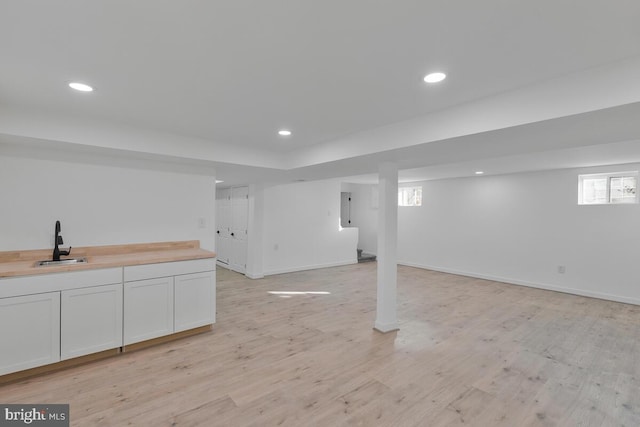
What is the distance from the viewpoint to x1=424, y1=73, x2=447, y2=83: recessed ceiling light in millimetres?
1997

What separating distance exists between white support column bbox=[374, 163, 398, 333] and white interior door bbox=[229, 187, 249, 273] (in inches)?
151

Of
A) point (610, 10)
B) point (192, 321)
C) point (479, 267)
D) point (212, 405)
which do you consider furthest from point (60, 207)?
point (479, 267)

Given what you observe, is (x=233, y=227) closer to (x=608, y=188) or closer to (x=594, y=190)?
(x=594, y=190)

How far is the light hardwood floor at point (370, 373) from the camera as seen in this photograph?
2244 mm

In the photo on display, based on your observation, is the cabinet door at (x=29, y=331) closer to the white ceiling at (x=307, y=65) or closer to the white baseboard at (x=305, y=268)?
the white ceiling at (x=307, y=65)

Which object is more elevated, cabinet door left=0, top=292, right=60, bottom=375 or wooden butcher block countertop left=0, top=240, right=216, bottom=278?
wooden butcher block countertop left=0, top=240, right=216, bottom=278

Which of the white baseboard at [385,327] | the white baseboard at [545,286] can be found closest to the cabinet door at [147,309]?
the white baseboard at [385,327]

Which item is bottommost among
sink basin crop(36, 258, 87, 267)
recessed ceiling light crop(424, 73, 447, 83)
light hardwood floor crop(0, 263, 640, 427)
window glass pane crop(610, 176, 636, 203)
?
light hardwood floor crop(0, 263, 640, 427)

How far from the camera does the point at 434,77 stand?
2031mm

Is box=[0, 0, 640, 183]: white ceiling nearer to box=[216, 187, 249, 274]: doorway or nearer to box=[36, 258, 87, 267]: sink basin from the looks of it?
box=[36, 258, 87, 267]: sink basin

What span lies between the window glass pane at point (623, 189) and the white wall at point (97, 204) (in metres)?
6.70

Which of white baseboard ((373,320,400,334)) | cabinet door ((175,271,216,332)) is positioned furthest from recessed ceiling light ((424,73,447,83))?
cabinet door ((175,271,216,332))

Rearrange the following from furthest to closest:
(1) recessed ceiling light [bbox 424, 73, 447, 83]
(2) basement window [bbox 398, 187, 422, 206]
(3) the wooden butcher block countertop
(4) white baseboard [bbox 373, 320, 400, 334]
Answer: (2) basement window [bbox 398, 187, 422, 206], (4) white baseboard [bbox 373, 320, 400, 334], (3) the wooden butcher block countertop, (1) recessed ceiling light [bbox 424, 73, 447, 83]

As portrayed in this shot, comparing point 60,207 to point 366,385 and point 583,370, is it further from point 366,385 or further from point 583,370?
point 583,370
